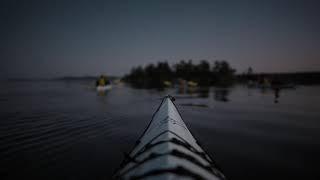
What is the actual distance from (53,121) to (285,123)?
1391cm

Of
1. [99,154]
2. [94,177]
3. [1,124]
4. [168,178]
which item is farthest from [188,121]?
[1,124]

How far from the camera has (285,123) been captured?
38.4ft

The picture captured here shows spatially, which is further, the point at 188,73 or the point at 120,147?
the point at 188,73

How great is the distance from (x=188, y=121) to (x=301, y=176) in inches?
282

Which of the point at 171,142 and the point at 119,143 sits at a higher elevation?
the point at 171,142

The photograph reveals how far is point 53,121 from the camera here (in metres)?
11.5

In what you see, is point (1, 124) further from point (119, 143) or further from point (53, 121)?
point (119, 143)

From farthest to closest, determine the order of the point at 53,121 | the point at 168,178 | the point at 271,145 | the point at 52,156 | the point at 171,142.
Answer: the point at 53,121 → the point at 271,145 → the point at 52,156 → the point at 171,142 → the point at 168,178

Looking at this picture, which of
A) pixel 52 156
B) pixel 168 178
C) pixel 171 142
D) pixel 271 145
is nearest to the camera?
pixel 168 178

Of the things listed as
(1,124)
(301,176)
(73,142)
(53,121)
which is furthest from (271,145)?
(1,124)

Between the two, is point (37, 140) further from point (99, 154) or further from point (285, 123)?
point (285, 123)

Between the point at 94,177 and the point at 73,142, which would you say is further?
the point at 73,142

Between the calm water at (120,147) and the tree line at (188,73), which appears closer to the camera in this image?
the calm water at (120,147)

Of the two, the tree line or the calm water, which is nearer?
the calm water
